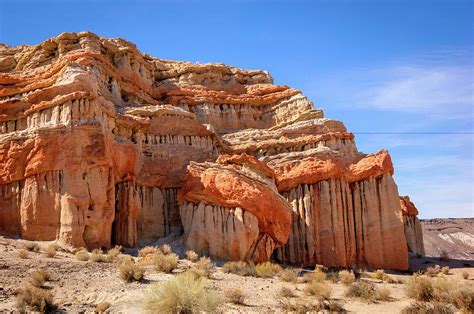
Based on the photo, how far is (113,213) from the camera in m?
23.6

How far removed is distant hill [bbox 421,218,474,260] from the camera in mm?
68725

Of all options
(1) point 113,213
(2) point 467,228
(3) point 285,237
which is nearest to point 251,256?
(3) point 285,237

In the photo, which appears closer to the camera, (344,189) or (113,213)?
(113,213)

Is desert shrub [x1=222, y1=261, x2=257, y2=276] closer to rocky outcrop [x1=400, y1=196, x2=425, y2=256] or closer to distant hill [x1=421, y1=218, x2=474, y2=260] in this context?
rocky outcrop [x1=400, y1=196, x2=425, y2=256]

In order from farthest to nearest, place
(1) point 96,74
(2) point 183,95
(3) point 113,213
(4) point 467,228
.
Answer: (4) point 467,228 → (2) point 183,95 → (1) point 96,74 → (3) point 113,213

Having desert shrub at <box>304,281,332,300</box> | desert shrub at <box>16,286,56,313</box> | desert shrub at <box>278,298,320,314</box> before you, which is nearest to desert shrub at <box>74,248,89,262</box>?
desert shrub at <box>16,286,56,313</box>

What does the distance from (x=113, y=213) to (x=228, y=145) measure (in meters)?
13.6

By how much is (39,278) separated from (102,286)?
2037 mm

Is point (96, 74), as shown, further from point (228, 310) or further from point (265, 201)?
point (228, 310)

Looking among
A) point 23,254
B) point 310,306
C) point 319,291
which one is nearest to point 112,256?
point 23,254

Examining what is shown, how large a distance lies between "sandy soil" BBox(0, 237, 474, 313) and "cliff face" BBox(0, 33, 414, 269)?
3552 mm

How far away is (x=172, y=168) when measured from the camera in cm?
2975

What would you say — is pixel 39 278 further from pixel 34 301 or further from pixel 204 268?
pixel 204 268

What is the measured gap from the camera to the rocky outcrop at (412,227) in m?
46.2
